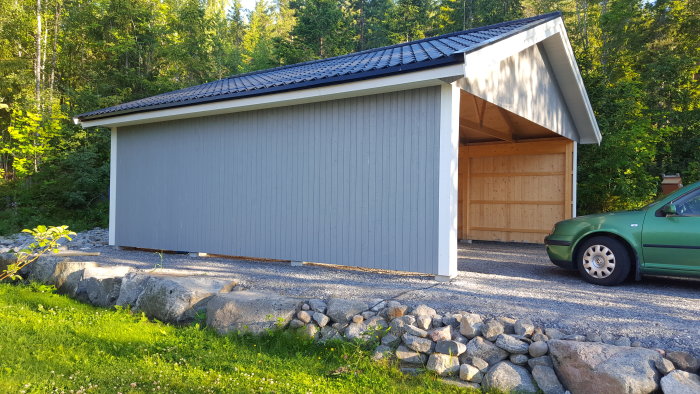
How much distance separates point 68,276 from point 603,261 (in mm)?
6627

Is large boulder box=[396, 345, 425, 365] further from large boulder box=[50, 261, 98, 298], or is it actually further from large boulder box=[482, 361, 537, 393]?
large boulder box=[50, 261, 98, 298]

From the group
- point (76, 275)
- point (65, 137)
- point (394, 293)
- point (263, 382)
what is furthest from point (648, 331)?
point (65, 137)

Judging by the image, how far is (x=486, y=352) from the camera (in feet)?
11.0

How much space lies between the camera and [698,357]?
2.95 m

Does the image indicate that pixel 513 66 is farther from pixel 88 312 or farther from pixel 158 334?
pixel 88 312

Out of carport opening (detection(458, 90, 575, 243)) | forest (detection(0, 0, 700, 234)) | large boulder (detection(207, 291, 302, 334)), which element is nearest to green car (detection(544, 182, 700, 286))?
large boulder (detection(207, 291, 302, 334))

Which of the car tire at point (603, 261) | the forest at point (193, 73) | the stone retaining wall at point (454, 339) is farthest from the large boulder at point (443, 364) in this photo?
the forest at point (193, 73)

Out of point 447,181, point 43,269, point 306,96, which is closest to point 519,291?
point 447,181

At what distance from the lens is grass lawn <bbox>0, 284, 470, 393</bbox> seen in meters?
3.07

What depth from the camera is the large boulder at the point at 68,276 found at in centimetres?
575

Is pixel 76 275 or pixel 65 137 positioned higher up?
pixel 65 137

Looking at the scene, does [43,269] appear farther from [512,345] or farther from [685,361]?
[685,361]

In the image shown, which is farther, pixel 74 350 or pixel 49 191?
pixel 49 191

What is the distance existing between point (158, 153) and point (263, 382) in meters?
6.39
